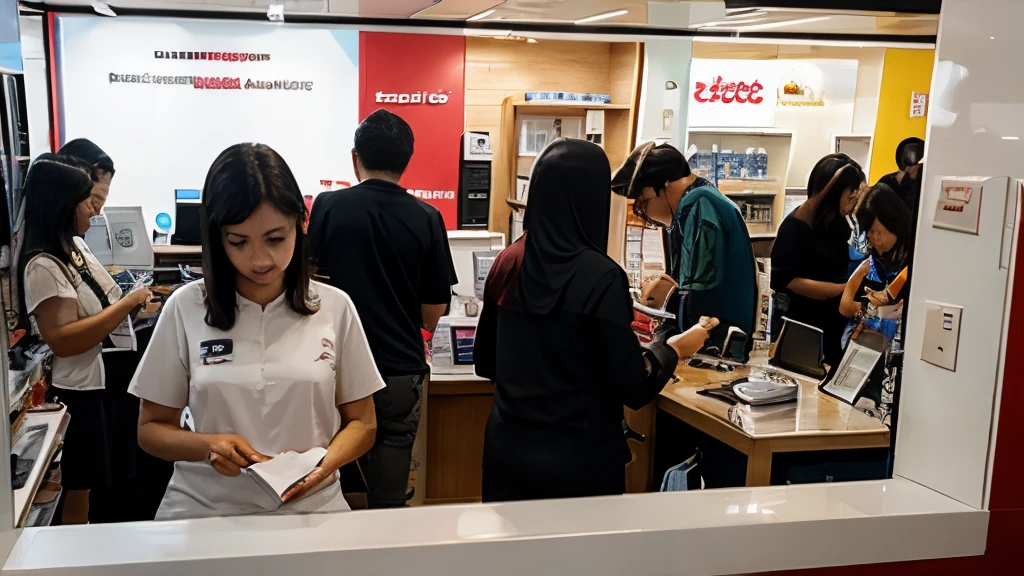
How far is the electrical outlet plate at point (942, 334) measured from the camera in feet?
6.08

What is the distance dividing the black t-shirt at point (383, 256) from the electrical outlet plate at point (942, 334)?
1.40 m

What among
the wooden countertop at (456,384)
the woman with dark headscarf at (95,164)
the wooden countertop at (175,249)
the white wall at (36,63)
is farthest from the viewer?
the white wall at (36,63)

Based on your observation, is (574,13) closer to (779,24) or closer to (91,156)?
(779,24)

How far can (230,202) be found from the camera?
1.70m

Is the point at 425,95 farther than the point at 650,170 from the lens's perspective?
Yes

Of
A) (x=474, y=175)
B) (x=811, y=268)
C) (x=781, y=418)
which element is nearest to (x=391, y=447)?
(x=781, y=418)

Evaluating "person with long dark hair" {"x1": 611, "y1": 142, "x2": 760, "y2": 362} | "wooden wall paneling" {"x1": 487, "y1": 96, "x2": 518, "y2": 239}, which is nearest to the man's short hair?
"person with long dark hair" {"x1": 611, "y1": 142, "x2": 760, "y2": 362}

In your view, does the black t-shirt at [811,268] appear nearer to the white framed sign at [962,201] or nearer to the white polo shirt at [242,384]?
the white framed sign at [962,201]

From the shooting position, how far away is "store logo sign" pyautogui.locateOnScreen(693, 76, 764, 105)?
221 inches

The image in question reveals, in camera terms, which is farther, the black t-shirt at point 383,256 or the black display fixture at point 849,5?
the black t-shirt at point 383,256

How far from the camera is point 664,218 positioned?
326cm

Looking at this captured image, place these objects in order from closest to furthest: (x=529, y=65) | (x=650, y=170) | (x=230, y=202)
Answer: (x=230, y=202) → (x=650, y=170) → (x=529, y=65)

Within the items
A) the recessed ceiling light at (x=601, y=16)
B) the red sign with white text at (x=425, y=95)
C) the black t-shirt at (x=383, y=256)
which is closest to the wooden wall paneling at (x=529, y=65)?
the red sign with white text at (x=425, y=95)

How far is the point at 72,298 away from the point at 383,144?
0.97 m
